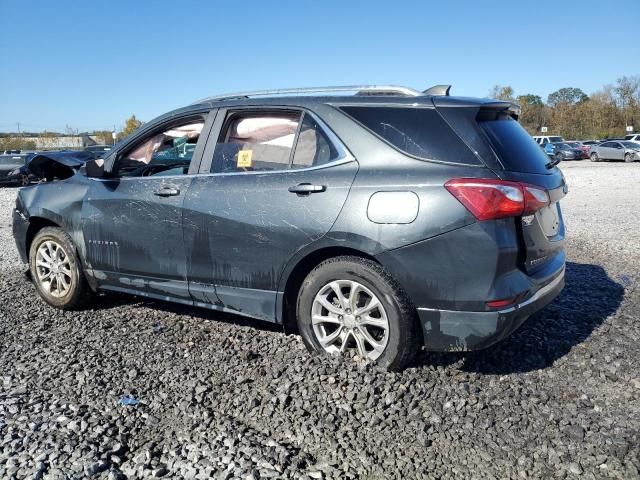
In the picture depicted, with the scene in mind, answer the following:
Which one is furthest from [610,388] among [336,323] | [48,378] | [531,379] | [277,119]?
[48,378]

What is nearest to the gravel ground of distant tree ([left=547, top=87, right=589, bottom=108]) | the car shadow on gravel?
the car shadow on gravel

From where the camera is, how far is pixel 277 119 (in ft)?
13.5

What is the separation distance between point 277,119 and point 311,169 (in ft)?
1.96

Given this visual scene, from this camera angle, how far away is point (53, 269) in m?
5.16

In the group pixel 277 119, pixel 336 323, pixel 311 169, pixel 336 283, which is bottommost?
pixel 336 323

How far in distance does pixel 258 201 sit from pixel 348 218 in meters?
0.73

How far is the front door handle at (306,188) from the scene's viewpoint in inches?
143

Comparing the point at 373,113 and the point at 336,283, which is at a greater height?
the point at 373,113

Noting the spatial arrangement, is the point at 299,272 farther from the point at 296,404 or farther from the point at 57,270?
the point at 57,270

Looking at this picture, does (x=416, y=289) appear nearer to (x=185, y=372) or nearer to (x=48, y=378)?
(x=185, y=372)

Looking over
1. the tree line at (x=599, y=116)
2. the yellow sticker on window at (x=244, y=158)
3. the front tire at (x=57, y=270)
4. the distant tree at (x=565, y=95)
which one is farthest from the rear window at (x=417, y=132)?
the distant tree at (x=565, y=95)

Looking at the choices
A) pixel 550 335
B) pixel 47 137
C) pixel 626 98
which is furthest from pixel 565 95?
pixel 550 335

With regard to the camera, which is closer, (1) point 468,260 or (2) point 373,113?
(1) point 468,260

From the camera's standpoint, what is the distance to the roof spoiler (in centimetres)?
391
